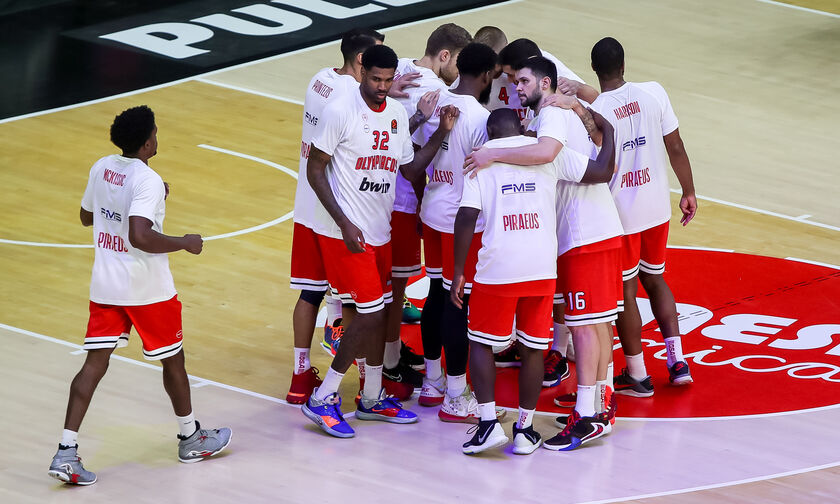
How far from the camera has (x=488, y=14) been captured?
65.2ft

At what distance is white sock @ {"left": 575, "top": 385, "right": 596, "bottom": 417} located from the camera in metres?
8.78

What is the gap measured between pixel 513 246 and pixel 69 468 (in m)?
2.80

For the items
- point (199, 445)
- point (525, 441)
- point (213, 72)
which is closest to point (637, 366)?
point (525, 441)

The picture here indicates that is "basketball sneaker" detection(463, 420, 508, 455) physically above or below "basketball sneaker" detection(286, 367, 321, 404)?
above

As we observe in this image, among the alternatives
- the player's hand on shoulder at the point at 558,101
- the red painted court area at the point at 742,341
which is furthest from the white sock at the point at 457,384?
the player's hand on shoulder at the point at 558,101

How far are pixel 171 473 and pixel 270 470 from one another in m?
0.57

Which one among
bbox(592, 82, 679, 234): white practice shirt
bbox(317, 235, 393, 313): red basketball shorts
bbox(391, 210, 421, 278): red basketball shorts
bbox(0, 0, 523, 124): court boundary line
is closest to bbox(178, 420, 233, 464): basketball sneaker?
bbox(317, 235, 393, 313): red basketball shorts

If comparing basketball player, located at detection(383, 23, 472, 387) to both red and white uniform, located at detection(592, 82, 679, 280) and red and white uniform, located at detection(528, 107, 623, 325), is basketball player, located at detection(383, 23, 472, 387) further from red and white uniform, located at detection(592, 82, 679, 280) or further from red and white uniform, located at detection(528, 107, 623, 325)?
red and white uniform, located at detection(592, 82, 679, 280)

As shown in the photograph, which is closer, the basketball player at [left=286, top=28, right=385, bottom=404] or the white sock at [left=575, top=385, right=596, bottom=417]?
the white sock at [left=575, top=385, right=596, bottom=417]

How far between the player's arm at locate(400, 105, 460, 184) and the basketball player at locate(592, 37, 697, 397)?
3.41 feet

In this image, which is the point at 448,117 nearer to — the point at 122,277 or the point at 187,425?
the point at 122,277

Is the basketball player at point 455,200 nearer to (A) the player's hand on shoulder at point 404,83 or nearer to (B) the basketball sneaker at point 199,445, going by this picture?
(A) the player's hand on shoulder at point 404,83

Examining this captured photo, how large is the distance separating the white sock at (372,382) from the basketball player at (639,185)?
1.61 metres

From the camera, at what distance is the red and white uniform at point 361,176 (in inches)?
344
